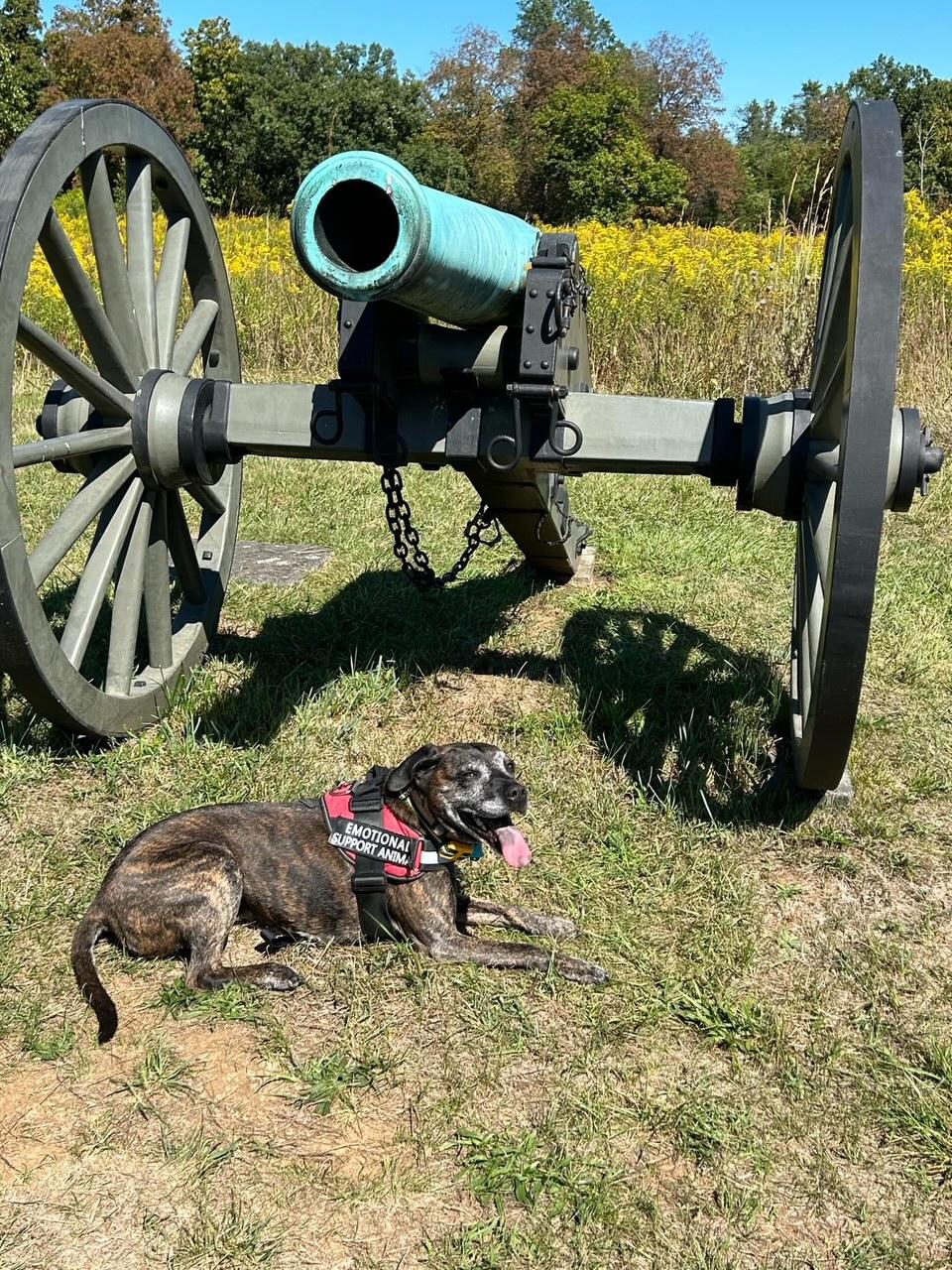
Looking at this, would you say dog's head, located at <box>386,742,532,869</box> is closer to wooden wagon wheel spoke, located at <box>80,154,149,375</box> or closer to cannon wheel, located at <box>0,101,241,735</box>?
cannon wheel, located at <box>0,101,241,735</box>

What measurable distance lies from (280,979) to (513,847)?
27.5 inches

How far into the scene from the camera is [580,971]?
3199 mm

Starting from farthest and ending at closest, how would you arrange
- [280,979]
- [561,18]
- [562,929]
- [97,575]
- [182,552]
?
[561,18] → [182,552] → [97,575] → [562,929] → [280,979]

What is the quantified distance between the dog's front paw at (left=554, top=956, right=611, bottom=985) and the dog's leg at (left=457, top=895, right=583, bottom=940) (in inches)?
7.2

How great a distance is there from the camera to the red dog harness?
3.26 metres

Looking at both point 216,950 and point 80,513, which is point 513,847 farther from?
point 80,513

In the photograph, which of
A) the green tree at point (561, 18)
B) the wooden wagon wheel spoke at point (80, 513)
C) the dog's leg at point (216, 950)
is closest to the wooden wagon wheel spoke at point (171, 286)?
the wooden wagon wheel spoke at point (80, 513)

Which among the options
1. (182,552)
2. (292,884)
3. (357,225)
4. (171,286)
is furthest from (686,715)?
(171,286)

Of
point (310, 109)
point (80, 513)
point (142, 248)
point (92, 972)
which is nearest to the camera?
point (92, 972)

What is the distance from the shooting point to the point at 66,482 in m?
8.00

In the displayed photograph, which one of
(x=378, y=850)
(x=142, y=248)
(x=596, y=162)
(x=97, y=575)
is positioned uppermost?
(x=596, y=162)

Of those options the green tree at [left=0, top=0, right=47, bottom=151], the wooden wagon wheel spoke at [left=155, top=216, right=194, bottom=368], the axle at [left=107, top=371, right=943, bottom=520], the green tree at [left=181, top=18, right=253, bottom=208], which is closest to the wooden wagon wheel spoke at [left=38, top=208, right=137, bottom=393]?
the axle at [left=107, top=371, right=943, bottom=520]

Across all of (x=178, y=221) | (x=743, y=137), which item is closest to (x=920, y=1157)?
(x=178, y=221)

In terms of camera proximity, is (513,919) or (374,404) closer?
(513,919)
